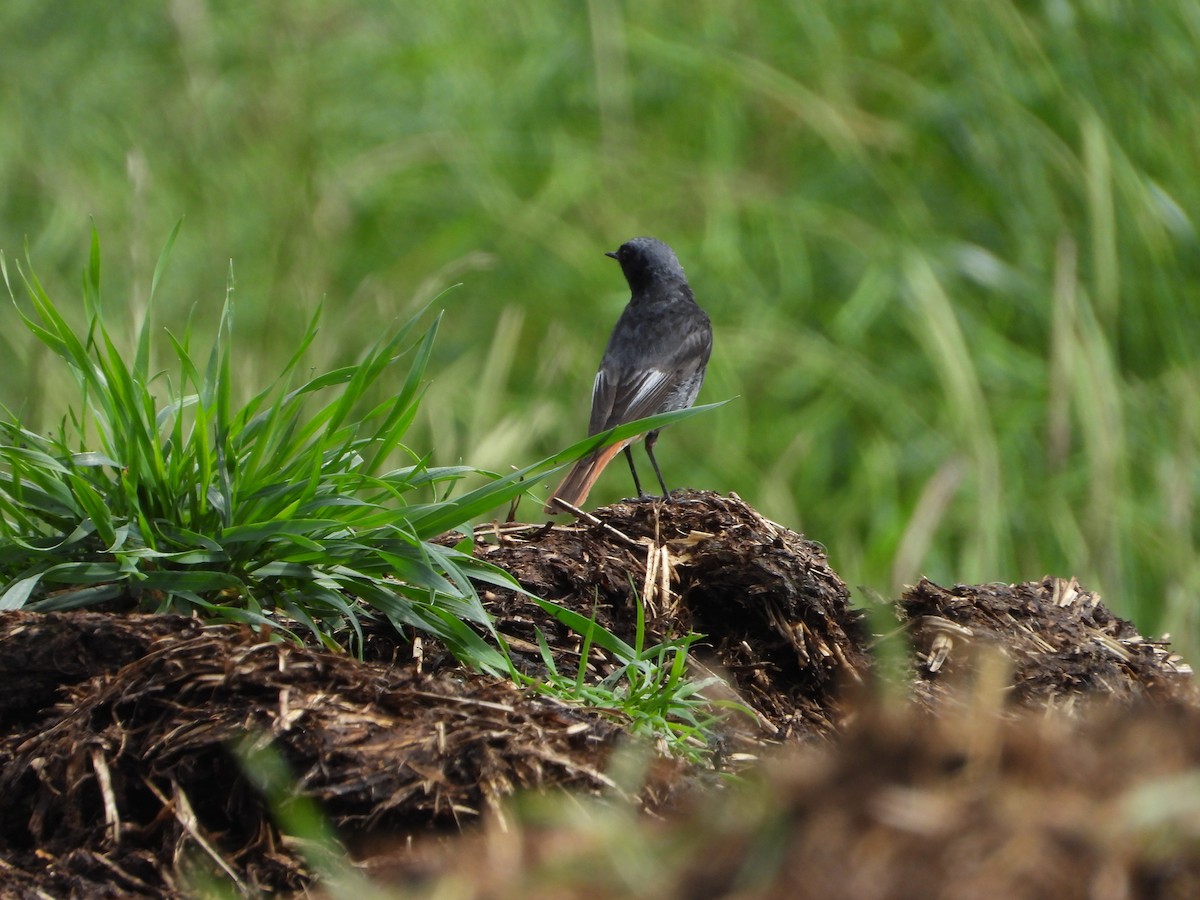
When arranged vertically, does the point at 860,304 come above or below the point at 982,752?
below

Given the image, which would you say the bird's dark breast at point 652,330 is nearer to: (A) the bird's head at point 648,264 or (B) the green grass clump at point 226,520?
(A) the bird's head at point 648,264

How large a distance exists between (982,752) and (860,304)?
477 centimetres

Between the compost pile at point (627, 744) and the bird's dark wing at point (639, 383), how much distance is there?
4.24 ft

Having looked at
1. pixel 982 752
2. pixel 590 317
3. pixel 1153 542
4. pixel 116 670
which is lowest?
pixel 1153 542

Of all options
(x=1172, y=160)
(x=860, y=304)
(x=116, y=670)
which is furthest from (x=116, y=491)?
(x=1172, y=160)

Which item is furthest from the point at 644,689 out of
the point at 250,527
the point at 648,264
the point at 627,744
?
the point at 648,264

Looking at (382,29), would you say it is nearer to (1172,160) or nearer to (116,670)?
(1172,160)

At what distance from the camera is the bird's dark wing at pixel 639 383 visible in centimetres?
436

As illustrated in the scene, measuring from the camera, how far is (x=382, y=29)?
7.11m

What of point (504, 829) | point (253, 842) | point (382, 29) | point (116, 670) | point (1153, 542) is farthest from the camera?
point (382, 29)

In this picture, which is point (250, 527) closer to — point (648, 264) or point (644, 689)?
point (644, 689)

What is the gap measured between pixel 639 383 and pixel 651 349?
14 cm

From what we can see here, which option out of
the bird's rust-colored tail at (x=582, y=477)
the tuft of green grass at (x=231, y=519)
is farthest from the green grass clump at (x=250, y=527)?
the bird's rust-colored tail at (x=582, y=477)

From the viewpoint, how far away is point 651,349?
4.48m
